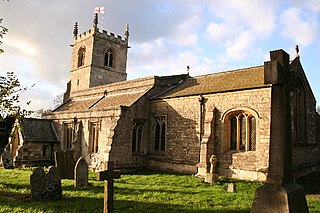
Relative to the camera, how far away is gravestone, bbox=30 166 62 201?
9.19 meters

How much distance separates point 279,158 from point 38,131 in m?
20.9

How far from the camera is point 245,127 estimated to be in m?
14.6

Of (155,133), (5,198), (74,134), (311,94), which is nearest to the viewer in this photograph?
(5,198)

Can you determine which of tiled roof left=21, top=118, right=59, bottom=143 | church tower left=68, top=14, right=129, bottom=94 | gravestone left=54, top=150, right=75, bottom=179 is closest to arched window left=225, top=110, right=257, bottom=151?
gravestone left=54, top=150, right=75, bottom=179

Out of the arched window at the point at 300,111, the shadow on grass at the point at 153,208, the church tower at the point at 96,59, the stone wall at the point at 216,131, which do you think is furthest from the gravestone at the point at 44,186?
the church tower at the point at 96,59

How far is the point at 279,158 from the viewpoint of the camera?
5.43 m

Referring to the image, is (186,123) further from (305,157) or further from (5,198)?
(5,198)

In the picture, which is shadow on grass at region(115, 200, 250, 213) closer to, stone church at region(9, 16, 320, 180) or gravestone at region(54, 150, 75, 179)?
stone church at region(9, 16, 320, 180)

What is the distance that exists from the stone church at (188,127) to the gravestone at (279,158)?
684cm

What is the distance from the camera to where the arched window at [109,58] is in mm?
33513

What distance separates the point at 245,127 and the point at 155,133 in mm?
6439

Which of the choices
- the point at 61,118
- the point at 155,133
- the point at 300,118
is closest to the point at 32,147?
the point at 61,118

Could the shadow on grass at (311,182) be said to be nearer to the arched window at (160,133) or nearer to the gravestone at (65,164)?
the arched window at (160,133)

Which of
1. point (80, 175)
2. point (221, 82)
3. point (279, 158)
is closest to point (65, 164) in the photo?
point (80, 175)
